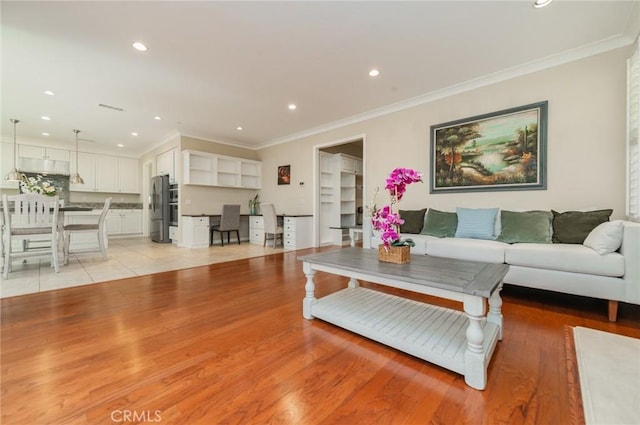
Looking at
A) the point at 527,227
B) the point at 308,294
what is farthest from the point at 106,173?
the point at 527,227

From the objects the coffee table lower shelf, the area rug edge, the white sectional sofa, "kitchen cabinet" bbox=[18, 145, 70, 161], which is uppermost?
"kitchen cabinet" bbox=[18, 145, 70, 161]

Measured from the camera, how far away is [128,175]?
7789 millimetres

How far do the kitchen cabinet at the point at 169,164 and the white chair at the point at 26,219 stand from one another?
272 centimetres

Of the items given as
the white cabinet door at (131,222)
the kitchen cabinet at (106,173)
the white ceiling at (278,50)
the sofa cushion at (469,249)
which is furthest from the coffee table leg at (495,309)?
the kitchen cabinet at (106,173)

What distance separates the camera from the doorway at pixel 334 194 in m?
5.82

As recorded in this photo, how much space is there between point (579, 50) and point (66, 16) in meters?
5.20

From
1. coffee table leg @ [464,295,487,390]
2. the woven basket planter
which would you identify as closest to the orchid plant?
the woven basket planter

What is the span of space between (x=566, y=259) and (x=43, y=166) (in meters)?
10.3

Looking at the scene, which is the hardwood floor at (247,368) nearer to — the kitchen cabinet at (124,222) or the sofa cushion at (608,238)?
the sofa cushion at (608,238)

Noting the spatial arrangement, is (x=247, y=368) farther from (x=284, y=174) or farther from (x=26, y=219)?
(x=284, y=174)

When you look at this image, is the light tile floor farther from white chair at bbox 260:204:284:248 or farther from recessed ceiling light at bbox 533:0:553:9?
recessed ceiling light at bbox 533:0:553:9

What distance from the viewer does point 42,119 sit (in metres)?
4.90

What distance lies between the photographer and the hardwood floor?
1084 millimetres

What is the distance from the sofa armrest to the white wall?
96 centimetres
